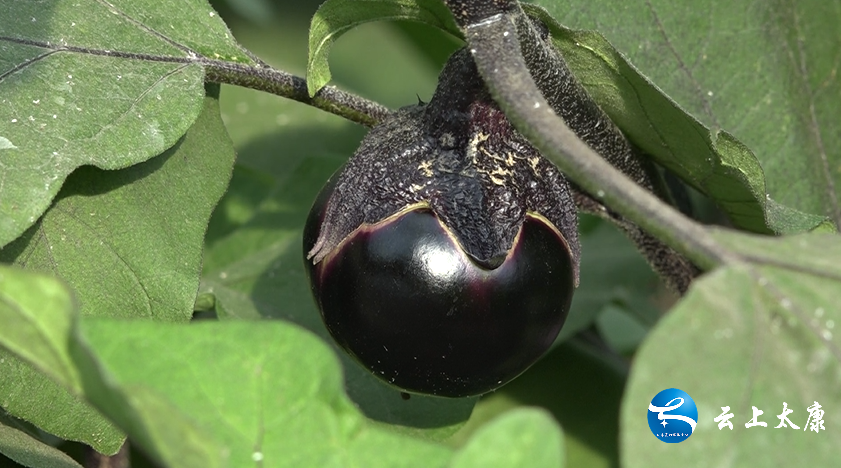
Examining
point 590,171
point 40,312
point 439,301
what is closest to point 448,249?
point 439,301

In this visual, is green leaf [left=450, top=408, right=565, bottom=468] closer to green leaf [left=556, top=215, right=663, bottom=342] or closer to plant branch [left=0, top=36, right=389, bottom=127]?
plant branch [left=0, top=36, right=389, bottom=127]

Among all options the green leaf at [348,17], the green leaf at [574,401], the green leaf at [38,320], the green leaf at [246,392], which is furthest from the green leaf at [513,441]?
the green leaf at [574,401]

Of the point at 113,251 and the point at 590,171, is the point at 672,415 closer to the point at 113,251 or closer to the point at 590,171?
the point at 590,171

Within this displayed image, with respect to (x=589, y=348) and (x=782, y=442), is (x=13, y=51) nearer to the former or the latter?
(x=782, y=442)

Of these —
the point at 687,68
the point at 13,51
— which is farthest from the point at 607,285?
the point at 13,51

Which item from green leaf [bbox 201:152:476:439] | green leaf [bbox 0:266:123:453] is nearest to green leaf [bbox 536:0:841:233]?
green leaf [bbox 201:152:476:439]
